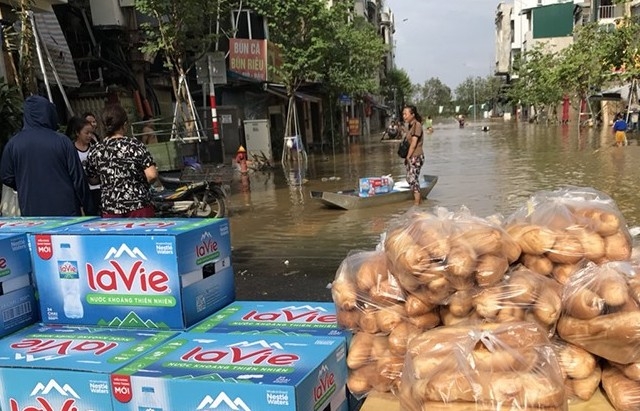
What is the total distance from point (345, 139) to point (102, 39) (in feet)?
75.6

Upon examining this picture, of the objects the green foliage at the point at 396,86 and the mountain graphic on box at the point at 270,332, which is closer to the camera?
the mountain graphic on box at the point at 270,332

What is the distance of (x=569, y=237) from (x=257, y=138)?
58.5 feet

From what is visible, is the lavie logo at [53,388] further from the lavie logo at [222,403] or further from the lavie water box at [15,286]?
the lavie water box at [15,286]

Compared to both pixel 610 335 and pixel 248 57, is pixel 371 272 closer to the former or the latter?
pixel 610 335

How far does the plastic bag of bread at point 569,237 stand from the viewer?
206 centimetres

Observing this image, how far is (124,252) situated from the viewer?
2.28m

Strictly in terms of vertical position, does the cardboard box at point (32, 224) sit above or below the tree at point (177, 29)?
below

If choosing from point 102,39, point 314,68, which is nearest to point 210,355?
point 102,39

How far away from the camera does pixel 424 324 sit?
2035 millimetres

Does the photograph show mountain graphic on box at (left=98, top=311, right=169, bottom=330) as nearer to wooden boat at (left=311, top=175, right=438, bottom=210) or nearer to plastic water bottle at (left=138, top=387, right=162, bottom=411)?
plastic water bottle at (left=138, top=387, right=162, bottom=411)

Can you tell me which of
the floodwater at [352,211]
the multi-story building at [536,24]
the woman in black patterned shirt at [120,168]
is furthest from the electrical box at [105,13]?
the multi-story building at [536,24]

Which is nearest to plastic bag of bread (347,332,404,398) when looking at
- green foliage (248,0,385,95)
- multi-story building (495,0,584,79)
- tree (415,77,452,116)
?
green foliage (248,0,385,95)

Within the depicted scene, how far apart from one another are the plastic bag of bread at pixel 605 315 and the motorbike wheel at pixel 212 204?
7.04 m

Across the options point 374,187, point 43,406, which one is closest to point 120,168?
point 43,406
